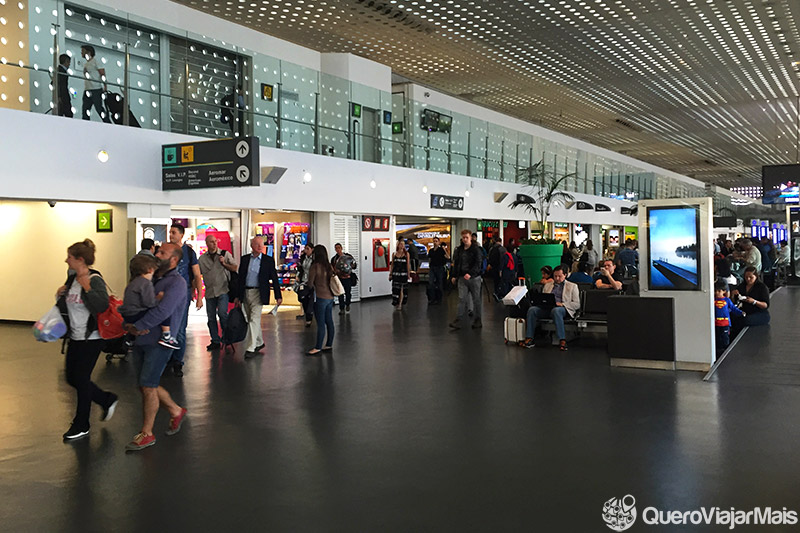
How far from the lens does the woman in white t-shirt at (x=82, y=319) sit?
5730 mm

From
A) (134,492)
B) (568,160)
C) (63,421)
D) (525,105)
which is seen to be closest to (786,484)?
(134,492)

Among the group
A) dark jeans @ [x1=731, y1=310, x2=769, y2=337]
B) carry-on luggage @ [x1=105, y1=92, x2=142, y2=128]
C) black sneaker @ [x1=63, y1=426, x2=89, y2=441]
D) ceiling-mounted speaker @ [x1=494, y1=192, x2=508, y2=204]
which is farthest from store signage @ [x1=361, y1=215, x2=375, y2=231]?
black sneaker @ [x1=63, y1=426, x2=89, y2=441]

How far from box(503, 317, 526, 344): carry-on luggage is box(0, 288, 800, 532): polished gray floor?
142cm

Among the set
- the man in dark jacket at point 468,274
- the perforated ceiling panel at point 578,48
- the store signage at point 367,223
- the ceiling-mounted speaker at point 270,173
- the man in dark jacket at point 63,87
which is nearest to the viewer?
the man in dark jacket at point 63,87

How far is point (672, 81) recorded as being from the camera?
22750 mm

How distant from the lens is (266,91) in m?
14.7

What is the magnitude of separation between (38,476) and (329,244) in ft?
41.8

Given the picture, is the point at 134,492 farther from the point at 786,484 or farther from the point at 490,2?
the point at 490,2

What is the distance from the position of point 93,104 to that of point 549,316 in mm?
7866

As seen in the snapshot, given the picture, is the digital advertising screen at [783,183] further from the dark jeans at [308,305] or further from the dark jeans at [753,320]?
the dark jeans at [308,305]

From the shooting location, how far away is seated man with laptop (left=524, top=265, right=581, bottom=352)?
34.5 ft

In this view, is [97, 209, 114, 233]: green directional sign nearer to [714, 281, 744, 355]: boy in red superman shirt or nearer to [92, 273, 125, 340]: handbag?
[92, 273, 125, 340]: handbag

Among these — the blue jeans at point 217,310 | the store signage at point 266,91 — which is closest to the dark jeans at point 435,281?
the store signage at point 266,91

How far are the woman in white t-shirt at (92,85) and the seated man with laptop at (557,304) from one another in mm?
7432
